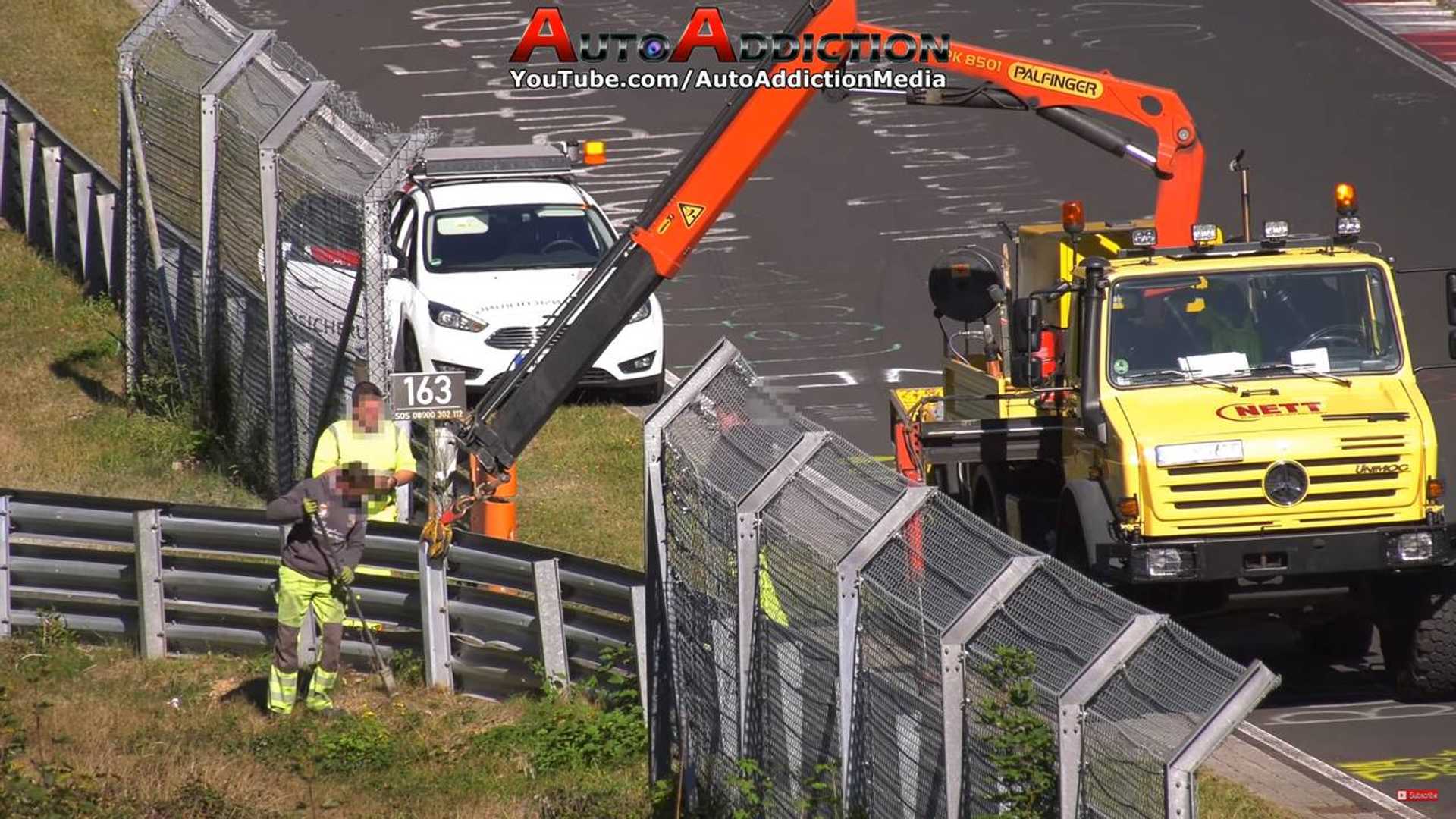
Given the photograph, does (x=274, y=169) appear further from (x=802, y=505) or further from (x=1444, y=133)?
(x=1444, y=133)

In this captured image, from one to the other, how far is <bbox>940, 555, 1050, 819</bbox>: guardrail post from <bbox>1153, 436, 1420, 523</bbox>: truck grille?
5.47 metres

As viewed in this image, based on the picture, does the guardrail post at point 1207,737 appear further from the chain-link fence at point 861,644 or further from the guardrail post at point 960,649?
the guardrail post at point 960,649

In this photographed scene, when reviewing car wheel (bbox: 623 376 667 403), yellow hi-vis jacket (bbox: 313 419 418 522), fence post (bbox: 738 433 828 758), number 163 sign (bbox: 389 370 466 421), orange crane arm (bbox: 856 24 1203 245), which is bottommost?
car wheel (bbox: 623 376 667 403)

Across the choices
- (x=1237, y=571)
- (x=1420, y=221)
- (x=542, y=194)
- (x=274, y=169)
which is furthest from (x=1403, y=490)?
(x=1420, y=221)

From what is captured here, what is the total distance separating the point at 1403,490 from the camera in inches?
492

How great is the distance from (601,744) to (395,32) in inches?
987

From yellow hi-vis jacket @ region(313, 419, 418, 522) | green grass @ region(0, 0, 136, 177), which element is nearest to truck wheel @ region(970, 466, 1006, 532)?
yellow hi-vis jacket @ region(313, 419, 418, 522)

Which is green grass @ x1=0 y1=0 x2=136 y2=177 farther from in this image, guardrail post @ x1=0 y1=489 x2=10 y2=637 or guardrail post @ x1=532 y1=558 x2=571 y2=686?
guardrail post @ x1=532 y1=558 x2=571 y2=686

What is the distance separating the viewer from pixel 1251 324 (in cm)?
1314

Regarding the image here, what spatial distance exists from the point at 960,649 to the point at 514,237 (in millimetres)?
13731

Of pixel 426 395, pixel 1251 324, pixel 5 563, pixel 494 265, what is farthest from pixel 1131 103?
pixel 5 563

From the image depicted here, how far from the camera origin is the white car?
19.4 m

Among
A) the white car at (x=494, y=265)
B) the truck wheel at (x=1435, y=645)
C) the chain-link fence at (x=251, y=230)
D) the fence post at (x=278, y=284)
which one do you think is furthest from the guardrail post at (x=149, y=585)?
the truck wheel at (x=1435, y=645)

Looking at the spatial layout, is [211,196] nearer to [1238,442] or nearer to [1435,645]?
[1238,442]
